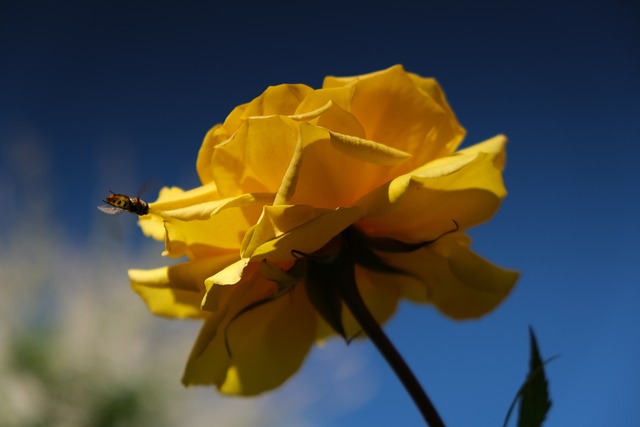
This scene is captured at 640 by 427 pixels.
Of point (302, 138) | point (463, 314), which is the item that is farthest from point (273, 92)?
point (463, 314)

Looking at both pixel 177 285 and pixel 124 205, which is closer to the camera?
pixel 177 285

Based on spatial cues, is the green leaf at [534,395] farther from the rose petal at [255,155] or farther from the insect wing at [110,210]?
the insect wing at [110,210]

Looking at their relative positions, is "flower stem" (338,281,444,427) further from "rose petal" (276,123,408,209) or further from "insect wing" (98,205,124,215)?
"insect wing" (98,205,124,215)

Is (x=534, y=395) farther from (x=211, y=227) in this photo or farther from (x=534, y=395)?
(x=211, y=227)

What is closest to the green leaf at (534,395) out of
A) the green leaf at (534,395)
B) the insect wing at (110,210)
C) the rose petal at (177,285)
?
the green leaf at (534,395)

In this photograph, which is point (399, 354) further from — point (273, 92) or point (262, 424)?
point (262, 424)

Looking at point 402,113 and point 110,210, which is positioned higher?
point 402,113

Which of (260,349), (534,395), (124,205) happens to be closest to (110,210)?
(124,205)
